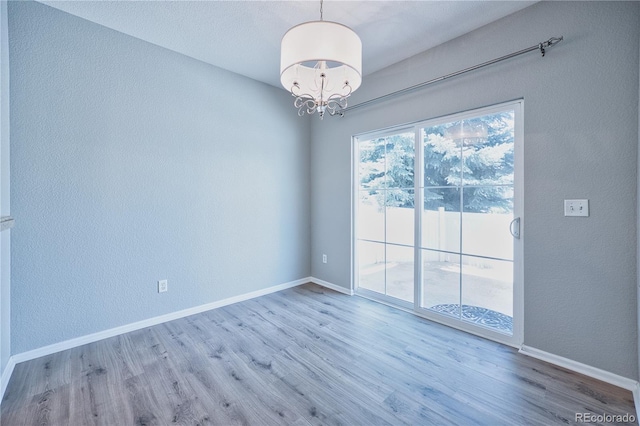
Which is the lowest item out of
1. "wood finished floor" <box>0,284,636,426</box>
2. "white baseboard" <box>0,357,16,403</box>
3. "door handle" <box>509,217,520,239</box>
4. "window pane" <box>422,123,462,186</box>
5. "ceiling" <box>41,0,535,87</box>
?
"wood finished floor" <box>0,284,636,426</box>

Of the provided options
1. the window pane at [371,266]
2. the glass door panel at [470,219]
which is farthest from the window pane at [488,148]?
the window pane at [371,266]

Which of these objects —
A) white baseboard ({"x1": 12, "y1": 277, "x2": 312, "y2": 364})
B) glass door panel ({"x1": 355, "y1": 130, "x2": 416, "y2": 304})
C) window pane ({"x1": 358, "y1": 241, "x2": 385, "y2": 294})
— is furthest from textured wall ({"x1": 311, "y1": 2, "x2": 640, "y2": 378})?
white baseboard ({"x1": 12, "y1": 277, "x2": 312, "y2": 364})

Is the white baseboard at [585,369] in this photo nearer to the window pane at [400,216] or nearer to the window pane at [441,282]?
the window pane at [441,282]

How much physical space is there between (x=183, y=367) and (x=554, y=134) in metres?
3.19

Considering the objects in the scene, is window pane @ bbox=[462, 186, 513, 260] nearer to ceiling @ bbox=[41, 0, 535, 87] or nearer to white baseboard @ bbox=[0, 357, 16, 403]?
ceiling @ bbox=[41, 0, 535, 87]

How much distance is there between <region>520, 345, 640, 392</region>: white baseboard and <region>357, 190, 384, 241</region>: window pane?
1.64 metres

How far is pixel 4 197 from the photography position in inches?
74.1

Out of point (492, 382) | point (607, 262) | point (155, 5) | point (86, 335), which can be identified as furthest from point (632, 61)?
point (86, 335)

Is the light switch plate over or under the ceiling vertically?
under

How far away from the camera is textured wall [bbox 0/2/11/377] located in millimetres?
1833

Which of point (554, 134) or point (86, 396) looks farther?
point (554, 134)

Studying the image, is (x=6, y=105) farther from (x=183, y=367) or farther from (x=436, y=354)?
(x=436, y=354)

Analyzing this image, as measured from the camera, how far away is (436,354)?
85.1 inches

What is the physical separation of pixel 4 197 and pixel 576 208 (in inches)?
154
